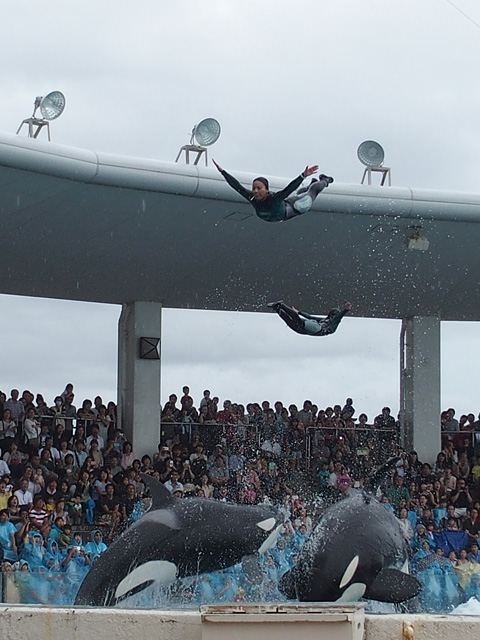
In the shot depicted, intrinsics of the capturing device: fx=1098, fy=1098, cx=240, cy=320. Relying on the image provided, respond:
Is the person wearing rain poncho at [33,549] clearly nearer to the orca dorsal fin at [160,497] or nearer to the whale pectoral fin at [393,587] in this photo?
the orca dorsal fin at [160,497]

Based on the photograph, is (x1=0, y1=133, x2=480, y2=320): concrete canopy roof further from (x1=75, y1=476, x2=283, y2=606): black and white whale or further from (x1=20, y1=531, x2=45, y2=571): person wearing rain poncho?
(x1=75, y1=476, x2=283, y2=606): black and white whale

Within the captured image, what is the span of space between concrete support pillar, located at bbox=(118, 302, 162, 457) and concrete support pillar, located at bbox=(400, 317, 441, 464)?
4.45 meters

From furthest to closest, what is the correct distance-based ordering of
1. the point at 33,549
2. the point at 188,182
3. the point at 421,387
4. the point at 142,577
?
the point at 421,387
the point at 188,182
the point at 33,549
the point at 142,577

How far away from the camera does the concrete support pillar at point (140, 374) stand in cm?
1722

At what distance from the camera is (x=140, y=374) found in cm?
1741

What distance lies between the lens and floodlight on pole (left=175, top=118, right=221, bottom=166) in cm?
1385

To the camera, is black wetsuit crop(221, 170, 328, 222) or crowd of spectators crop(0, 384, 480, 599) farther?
crowd of spectators crop(0, 384, 480, 599)

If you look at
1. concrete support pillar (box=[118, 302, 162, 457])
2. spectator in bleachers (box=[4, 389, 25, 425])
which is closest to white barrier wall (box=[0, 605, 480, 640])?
spectator in bleachers (box=[4, 389, 25, 425])

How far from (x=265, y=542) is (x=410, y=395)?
9.82m

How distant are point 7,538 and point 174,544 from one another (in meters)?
3.66

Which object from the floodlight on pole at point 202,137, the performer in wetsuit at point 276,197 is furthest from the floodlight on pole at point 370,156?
the performer in wetsuit at point 276,197

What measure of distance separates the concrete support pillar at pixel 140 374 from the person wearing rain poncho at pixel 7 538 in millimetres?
4768

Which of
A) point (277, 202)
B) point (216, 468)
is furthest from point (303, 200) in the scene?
point (216, 468)

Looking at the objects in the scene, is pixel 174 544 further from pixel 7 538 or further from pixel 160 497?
pixel 7 538
